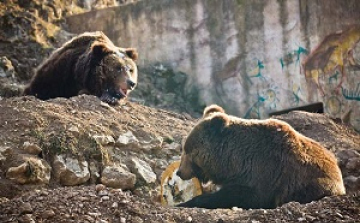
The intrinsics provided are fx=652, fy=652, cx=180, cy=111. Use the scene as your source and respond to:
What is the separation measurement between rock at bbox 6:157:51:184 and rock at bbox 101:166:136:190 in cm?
67

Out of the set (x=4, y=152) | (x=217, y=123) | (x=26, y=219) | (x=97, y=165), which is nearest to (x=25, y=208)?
(x=26, y=219)

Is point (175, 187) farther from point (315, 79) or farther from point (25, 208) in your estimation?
point (315, 79)

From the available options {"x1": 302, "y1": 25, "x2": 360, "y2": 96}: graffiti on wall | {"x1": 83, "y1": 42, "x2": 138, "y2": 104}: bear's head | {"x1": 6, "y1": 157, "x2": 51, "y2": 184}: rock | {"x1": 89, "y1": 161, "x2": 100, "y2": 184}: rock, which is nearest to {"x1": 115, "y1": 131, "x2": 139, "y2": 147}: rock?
{"x1": 89, "y1": 161, "x2": 100, "y2": 184}: rock

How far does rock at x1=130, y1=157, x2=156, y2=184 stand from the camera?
24.5 ft

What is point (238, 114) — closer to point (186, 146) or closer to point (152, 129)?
point (152, 129)

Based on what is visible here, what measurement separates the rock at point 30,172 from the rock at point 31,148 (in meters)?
0.16

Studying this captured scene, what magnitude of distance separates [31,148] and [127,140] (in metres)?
1.58

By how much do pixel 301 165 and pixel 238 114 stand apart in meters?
6.03

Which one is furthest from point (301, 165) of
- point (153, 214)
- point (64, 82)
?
point (64, 82)

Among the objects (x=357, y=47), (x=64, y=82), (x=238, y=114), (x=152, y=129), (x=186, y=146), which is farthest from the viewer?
(x=238, y=114)

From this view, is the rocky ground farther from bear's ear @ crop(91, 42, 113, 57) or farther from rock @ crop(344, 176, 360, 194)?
bear's ear @ crop(91, 42, 113, 57)

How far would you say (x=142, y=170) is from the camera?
7.58m

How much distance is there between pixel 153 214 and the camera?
18.8 ft

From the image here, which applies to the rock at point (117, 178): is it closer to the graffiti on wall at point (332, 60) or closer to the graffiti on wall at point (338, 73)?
the graffiti on wall at point (338, 73)
